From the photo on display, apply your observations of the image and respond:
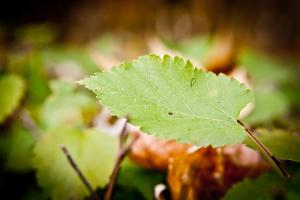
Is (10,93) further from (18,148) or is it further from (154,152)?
(154,152)

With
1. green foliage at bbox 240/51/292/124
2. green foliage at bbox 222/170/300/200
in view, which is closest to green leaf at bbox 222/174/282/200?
green foliage at bbox 222/170/300/200

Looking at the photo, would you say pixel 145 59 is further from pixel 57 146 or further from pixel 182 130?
pixel 57 146

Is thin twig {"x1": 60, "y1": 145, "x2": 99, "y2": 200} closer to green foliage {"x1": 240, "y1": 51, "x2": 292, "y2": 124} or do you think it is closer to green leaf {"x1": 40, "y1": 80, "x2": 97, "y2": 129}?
green leaf {"x1": 40, "y1": 80, "x2": 97, "y2": 129}

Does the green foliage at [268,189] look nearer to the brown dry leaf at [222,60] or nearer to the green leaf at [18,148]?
the green leaf at [18,148]

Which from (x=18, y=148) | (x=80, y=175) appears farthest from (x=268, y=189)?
(x=18, y=148)

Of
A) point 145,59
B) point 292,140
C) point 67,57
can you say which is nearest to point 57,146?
point 145,59

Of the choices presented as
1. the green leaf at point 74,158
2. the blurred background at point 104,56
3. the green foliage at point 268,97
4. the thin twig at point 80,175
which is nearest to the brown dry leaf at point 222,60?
the blurred background at point 104,56
